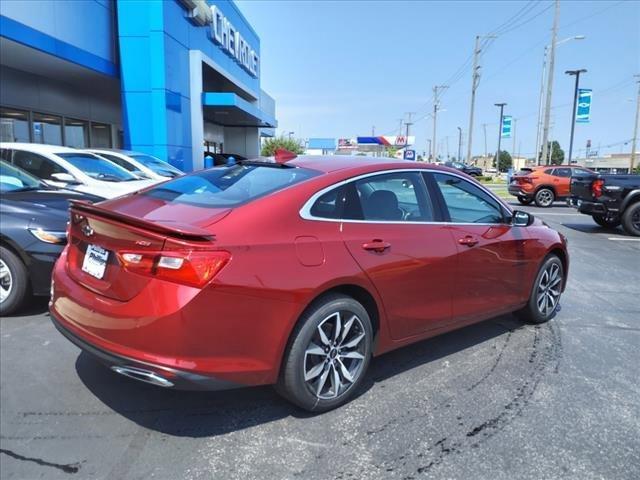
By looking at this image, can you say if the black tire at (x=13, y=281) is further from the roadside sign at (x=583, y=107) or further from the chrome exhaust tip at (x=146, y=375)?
the roadside sign at (x=583, y=107)

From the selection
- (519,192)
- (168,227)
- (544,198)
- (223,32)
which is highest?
(223,32)

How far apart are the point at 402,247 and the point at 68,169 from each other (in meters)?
6.82

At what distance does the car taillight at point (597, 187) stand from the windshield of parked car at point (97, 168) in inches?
392

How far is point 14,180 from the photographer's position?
566 cm

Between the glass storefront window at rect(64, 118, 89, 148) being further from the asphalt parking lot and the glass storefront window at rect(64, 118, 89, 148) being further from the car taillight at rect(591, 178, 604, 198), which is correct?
the car taillight at rect(591, 178, 604, 198)

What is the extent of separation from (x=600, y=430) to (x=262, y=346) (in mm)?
2115

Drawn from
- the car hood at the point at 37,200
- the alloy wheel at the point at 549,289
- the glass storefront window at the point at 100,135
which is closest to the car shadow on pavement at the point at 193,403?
the alloy wheel at the point at 549,289

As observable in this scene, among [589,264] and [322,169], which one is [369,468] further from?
[589,264]

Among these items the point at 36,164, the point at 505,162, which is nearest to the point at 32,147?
the point at 36,164

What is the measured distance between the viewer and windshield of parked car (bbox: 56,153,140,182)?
856 centimetres

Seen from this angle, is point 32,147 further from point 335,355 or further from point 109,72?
point 109,72

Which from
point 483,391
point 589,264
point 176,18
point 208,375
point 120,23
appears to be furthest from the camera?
point 176,18

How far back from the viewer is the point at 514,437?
9.58 feet

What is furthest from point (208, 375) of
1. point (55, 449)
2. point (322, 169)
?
point (322, 169)
